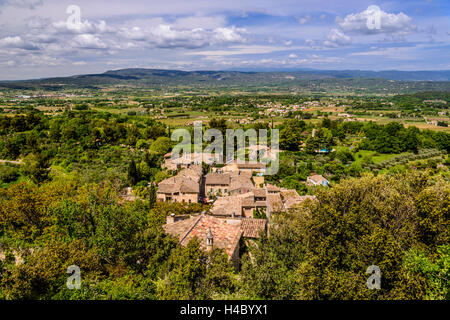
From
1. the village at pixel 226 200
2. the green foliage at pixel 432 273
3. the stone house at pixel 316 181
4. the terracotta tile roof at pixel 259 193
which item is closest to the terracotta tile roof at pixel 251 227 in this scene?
the village at pixel 226 200

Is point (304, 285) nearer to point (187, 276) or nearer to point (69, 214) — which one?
point (187, 276)

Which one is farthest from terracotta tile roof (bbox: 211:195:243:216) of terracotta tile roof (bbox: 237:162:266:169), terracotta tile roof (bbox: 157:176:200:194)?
terracotta tile roof (bbox: 237:162:266:169)

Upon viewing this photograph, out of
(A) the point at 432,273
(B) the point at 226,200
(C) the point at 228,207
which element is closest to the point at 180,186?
(B) the point at 226,200

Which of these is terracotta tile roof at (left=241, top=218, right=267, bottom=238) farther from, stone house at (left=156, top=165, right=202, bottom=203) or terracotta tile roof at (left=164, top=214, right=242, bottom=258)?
stone house at (left=156, top=165, right=202, bottom=203)

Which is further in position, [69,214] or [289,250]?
[69,214]
